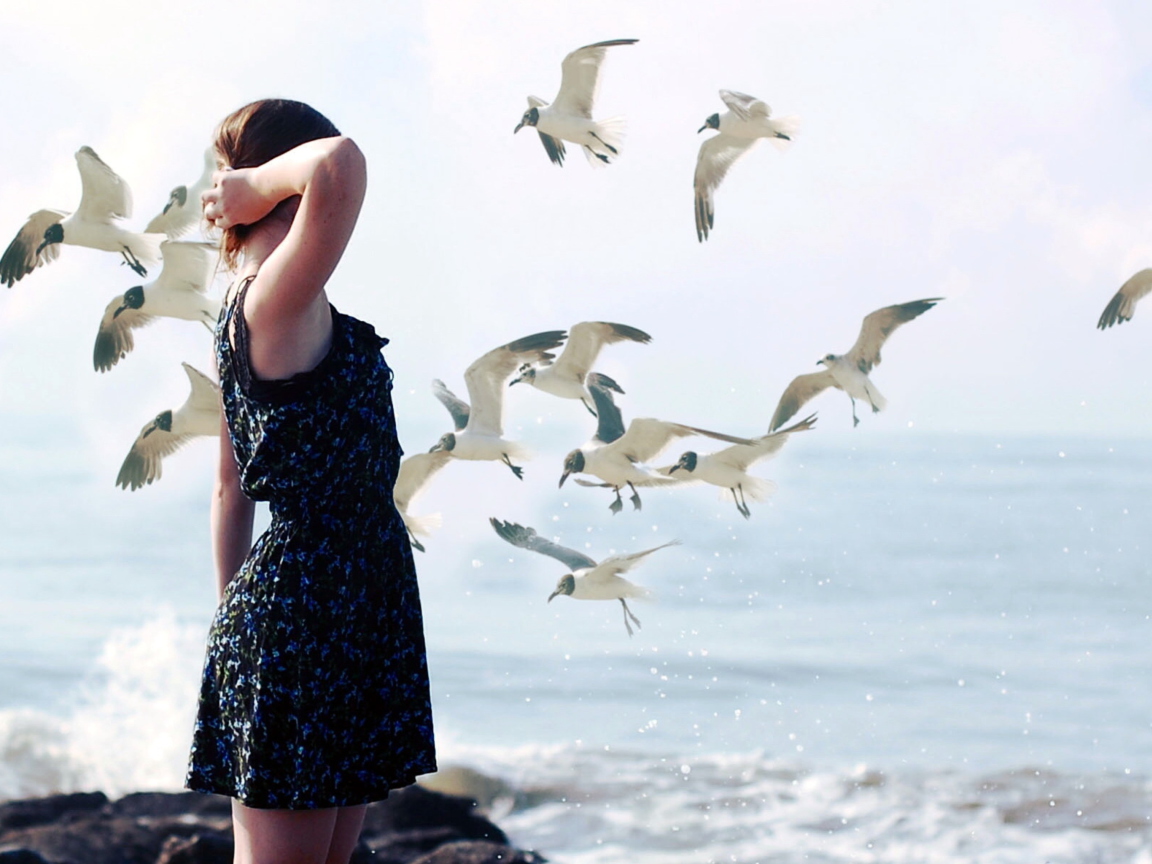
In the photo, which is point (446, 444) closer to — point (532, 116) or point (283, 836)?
point (532, 116)

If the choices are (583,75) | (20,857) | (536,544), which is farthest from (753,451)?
(20,857)

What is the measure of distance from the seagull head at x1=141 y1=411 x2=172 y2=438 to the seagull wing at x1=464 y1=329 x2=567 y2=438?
21.5 inches

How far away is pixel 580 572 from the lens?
2.47 meters

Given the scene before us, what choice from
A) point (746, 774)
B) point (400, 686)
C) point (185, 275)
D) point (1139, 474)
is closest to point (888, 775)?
point (746, 774)

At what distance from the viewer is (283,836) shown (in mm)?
987

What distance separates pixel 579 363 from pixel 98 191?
0.97 meters

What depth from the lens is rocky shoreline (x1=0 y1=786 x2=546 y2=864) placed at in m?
2.08

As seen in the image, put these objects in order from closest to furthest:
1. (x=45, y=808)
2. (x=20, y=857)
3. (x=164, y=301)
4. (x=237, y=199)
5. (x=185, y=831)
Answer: (x=237, y=199) < (x=20, y=857) < (x=185, y=831) < (x=45, y=808) < (x=164, y=301)

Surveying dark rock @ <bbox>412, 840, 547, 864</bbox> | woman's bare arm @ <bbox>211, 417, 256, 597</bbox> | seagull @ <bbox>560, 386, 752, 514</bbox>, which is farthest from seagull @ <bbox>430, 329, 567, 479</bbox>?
woman's bare arm @ <bbox>211, 417, 256, 597</bbox>

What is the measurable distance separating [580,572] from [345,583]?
4.90ft

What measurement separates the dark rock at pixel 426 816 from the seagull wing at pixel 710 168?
1.20 m

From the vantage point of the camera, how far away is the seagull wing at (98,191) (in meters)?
2.43

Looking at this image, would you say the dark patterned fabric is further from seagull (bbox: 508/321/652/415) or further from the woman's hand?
seagull (bbox: 508/321/652/415)

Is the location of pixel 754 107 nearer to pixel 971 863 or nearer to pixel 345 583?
pixel 971 863
